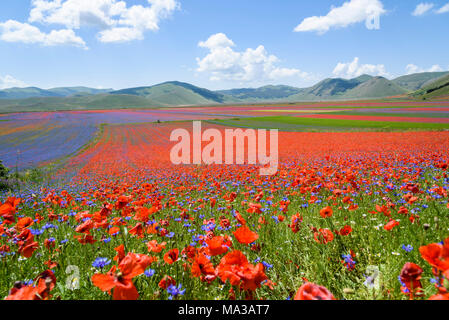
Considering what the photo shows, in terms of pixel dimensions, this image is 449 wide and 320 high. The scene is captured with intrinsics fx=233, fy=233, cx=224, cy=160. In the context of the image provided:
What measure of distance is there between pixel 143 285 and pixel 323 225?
239 cm

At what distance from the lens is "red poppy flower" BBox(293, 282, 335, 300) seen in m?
0.73

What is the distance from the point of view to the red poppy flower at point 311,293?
2.41 ft

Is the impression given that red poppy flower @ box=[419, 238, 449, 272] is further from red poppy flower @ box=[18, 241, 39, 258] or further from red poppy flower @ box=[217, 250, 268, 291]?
red poppy flower @ box=[18, 241, 39, 258]

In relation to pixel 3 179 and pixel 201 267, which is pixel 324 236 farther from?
pixel 3 179

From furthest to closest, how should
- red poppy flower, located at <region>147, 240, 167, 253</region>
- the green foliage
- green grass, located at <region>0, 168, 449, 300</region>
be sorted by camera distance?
the green foliage → green grass, located at <region>0, 168, 449, 300</region> → red poppy flower, located at <region>147, 240, 167, 253</region>

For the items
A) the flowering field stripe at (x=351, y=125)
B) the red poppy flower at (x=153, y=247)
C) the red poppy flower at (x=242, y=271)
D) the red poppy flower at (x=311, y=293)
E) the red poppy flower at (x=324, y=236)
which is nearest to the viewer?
the red poppy flower at (x=311, y=293)

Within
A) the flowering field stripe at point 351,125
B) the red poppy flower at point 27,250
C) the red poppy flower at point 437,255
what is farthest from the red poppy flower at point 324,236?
the flowering field stripe at point 351,125

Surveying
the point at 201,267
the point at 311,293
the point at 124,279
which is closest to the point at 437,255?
the point at 311,293

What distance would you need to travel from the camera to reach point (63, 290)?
1.67m

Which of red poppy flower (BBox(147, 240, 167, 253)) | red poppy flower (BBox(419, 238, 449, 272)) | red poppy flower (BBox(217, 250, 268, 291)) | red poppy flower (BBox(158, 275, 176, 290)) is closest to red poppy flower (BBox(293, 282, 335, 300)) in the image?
red poppy flower (BBox(217, 250, 268, 291))

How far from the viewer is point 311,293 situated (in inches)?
30.1

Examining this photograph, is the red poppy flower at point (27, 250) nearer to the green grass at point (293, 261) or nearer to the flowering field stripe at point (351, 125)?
the green grass at point (293, 261)
